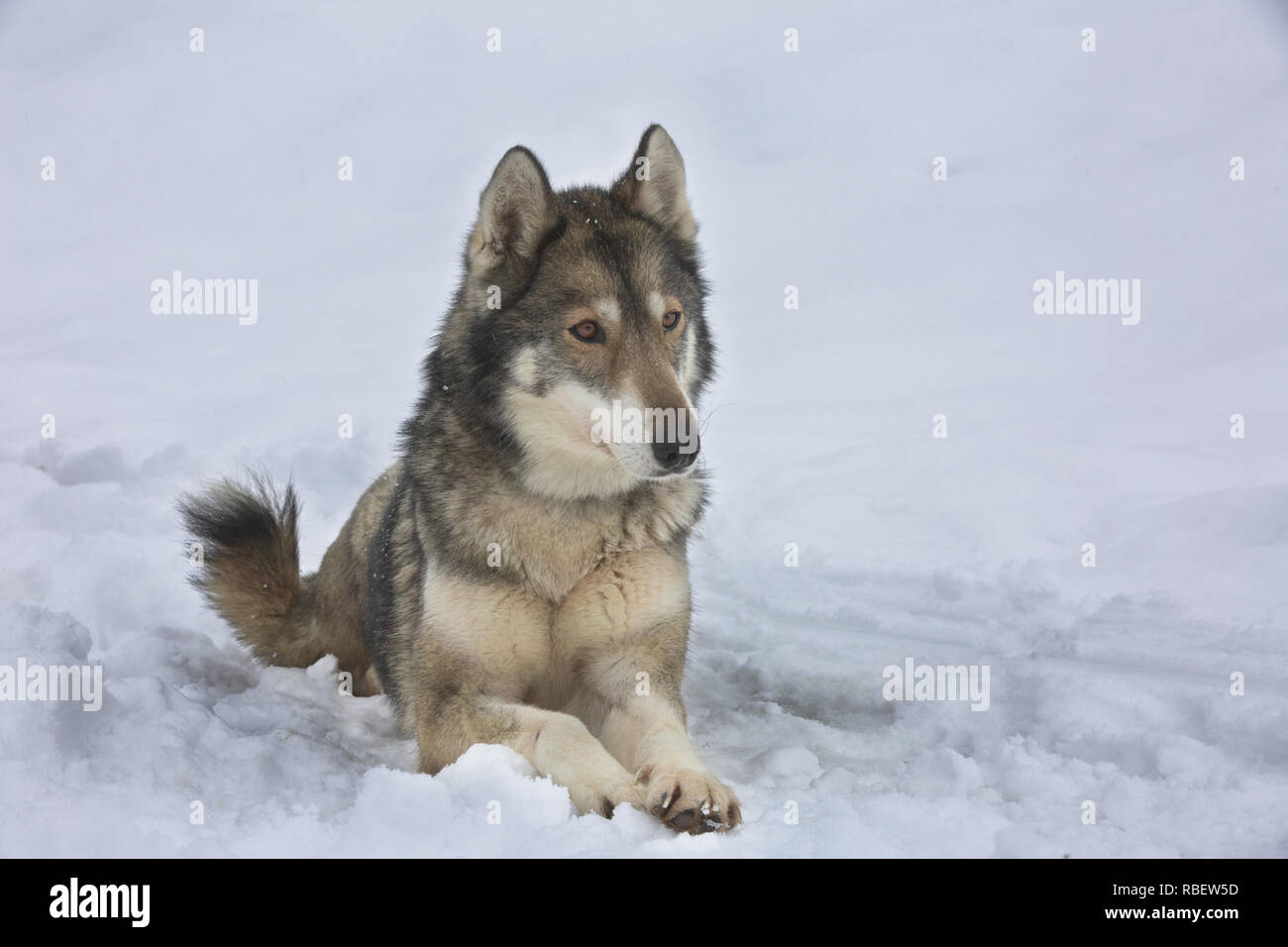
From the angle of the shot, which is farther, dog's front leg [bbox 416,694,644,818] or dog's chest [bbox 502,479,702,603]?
dog's chest [bbox 502,479,702,603]

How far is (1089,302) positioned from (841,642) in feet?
20.6

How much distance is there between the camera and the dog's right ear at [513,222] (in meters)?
4.35

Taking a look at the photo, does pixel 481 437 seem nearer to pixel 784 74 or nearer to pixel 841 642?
pixel 841 642

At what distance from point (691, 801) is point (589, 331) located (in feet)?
5.81

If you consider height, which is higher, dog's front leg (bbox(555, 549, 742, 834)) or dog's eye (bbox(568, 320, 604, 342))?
dog's eye (bbox(568, 320, 604, 342))

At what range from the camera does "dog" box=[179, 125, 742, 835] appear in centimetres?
407

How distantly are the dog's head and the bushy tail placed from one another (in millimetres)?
2039

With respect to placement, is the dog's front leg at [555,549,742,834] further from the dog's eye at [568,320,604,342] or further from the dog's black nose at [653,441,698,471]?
the dog's eye at [568,320,604,342]

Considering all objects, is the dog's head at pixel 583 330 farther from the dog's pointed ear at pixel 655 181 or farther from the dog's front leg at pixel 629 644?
the dog's front leg at pixel 629 644

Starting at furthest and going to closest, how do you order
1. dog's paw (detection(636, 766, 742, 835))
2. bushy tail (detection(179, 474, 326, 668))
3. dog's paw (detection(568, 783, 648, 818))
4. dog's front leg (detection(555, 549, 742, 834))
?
bushy tail (detection(179, 474, 326, 668)) < dog's front leg (detection(555, 549, 742, 834)) < dog's paw (detection(568, 783, 648, 818)) < dog's paw (detection(636, 766, 742, 835))

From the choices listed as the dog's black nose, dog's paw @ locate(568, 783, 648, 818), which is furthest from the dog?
dog's paw @ locate(568, 783, 648, 818)

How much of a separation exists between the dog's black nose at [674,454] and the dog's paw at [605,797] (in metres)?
1.11

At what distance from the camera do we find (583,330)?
4164 mm

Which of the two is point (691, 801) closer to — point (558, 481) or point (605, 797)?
point (605, 797)
